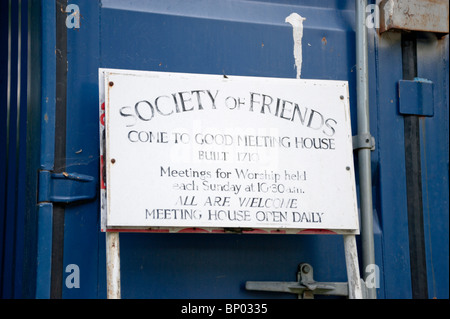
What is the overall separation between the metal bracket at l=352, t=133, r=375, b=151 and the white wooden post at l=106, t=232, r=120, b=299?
37.4 inches

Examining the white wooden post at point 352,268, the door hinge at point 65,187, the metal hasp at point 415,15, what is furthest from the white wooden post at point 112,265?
the metal hasp at point 415,15

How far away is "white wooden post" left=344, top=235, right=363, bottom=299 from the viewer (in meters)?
2.43

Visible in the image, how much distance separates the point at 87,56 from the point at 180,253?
2.50 ft

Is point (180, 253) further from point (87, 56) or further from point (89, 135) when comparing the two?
point (87, 56)

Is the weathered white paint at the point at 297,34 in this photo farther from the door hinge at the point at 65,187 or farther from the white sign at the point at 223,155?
the door hinge at the point at 65,187

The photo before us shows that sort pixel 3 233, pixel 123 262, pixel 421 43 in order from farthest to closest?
pixel 421 43 < pixel 3 233 < pixel 123 262

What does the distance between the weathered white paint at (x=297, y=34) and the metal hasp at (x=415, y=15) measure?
1.08ft

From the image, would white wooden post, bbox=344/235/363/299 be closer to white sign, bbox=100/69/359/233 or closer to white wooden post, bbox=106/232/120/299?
white sign, bbox=100/69/359/233

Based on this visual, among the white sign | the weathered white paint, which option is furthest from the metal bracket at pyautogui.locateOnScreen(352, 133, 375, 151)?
the weathered white paint

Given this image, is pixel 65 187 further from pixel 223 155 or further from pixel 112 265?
pixel 223 155

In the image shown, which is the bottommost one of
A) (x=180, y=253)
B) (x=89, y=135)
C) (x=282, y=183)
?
(x=180, y=253)

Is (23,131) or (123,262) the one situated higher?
(23,131)

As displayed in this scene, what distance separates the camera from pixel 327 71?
2686mm
